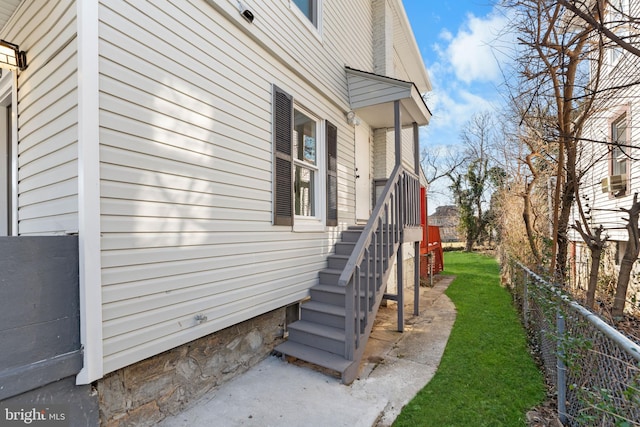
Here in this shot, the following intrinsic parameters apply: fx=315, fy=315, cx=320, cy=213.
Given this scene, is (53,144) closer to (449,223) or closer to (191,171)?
(191,171)

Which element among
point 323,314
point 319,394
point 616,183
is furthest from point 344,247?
point 616,183

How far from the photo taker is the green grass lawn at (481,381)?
9.12 ft

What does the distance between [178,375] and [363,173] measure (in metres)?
4.87

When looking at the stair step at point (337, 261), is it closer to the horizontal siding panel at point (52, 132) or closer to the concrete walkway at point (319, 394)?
the concrete walkway at point (319, 394)

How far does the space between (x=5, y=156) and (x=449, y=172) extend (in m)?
25.9

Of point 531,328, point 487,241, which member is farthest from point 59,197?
point 487,241

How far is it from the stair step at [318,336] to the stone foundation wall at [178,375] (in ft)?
1.17

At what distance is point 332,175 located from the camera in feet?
16.9

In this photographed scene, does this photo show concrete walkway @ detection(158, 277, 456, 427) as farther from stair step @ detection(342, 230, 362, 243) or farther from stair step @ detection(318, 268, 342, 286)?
stair step @ detection(342, 230, 362, 243)

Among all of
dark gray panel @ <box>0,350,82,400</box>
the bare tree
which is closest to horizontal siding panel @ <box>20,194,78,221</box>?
dark gray panel @ <box>0,350,82,400</box>

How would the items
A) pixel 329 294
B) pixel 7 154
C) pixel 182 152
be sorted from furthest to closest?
pixel 329 294 → pixel 7 154 → pixel 182 152

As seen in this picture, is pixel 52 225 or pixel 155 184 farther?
pixel 155 184

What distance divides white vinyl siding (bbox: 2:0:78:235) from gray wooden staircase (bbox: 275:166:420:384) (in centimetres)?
241

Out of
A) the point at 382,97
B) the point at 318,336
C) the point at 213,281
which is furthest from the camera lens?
the point at 382,97
